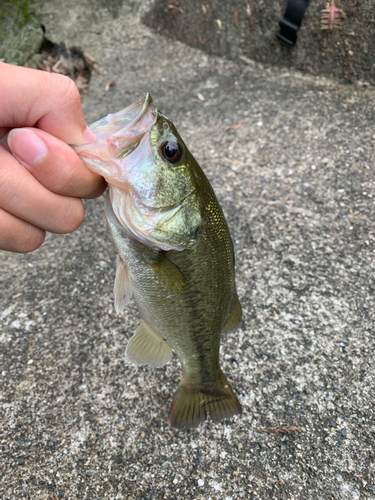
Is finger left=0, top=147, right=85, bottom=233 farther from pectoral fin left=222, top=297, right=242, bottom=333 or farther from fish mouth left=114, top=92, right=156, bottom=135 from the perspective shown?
pectoral fin left=222, top=297, right=242, bottom=333

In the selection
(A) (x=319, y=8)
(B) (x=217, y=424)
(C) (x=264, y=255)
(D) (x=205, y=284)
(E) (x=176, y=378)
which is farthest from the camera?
(A) (x=319, y=8)

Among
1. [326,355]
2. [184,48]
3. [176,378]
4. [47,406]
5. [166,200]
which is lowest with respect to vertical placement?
[47,406]

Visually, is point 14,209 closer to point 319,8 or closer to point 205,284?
point 205,284

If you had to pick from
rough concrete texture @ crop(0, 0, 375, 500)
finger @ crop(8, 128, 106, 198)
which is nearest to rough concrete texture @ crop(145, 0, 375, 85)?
rough concrete texture @ crop(0, 0, 375, 500)

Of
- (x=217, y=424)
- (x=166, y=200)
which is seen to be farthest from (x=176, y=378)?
(x=166, y=200)

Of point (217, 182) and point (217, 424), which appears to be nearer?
point (217, 424)
